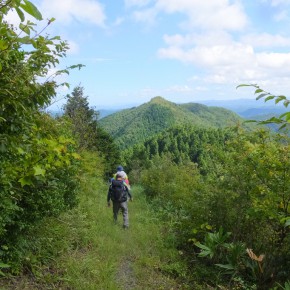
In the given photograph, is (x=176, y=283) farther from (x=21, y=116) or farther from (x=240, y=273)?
(x=21, y=116)

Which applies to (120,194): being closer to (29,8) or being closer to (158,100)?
(29,8)

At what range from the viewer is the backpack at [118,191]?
9.45m

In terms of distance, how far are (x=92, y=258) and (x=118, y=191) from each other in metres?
3.14

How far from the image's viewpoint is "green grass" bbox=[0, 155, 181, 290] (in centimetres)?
543

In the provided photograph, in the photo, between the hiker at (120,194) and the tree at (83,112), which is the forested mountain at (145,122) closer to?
the tree at (83,112)

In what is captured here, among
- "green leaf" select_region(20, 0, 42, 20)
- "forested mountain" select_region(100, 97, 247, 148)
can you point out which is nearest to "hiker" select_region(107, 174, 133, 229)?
"green leaf" select_region(20, 0, 42, 20)

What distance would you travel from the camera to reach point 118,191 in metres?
9.46

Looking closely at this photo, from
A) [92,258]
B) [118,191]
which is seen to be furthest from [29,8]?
[118,191]

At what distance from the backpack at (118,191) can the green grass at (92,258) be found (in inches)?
38.2

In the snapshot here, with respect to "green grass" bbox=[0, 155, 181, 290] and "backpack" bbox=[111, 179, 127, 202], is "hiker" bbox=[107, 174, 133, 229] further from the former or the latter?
"green grass" bbox=[0, 155, 181, 290]

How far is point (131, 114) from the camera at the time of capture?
183250mm

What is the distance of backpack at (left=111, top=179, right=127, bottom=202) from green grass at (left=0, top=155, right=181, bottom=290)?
0.97 m

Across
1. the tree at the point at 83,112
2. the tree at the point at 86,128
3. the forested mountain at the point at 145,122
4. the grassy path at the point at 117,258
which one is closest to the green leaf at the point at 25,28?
the grassy path at the point at 117,258

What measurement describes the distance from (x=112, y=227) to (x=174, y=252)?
2.33m
